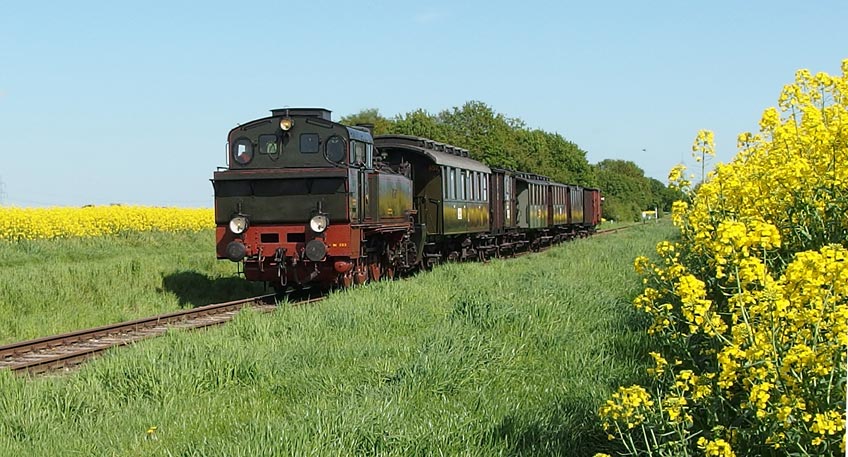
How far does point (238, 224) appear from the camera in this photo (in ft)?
50.8

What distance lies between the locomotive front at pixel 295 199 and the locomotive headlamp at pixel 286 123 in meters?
0.02

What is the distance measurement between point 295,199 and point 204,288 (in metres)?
3.97

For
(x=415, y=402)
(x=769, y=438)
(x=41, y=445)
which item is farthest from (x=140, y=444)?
(x=769, y=438)

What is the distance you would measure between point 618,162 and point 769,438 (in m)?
155

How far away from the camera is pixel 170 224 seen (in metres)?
36.6

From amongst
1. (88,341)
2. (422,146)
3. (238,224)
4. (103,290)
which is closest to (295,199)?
(238,224)

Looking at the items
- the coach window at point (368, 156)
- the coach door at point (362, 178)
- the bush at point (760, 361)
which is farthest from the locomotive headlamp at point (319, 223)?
the bush at point (760, 361)

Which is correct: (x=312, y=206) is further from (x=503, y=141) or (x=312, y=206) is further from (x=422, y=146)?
(x=503, y=141)

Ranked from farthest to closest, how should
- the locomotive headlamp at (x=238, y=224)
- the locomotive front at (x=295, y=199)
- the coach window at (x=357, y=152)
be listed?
1. the coach window at (x=357, y=152)
2. the locomotive headlamp at (x=238, y=224)
3. the locomotive front at (x=295, y=199)

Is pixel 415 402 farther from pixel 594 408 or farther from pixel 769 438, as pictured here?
pixel 769 438

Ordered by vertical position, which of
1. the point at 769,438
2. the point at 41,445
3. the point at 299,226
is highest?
the point at 299,226

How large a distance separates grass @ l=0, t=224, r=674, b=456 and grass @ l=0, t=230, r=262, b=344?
162 inches

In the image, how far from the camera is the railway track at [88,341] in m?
9.98

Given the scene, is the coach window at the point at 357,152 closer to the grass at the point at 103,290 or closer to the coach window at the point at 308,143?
the coach window at the point at 308,143
